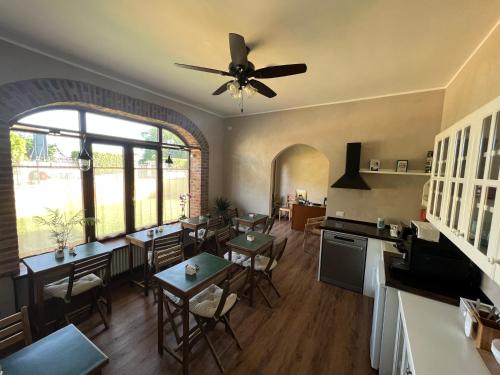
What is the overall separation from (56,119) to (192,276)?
292 centimetres

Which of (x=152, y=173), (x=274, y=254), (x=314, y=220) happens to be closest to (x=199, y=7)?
(x=274, y=254)

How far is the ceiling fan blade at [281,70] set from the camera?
1895 millimetres

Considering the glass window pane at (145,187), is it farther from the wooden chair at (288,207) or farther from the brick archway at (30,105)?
the wooden chair at (288,207)

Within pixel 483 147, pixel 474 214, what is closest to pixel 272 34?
pixel 483 147

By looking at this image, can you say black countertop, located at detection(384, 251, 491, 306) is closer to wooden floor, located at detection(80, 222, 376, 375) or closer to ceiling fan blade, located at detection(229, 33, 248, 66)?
wooden floor, located at detection(80, 222, 376, 375)

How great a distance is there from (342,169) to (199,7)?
3.44m

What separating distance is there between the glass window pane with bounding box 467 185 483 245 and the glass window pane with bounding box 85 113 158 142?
4441mm

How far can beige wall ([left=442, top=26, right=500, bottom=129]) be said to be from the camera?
1.79m

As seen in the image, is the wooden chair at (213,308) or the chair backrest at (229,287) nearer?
the chair backrest at (229,287)

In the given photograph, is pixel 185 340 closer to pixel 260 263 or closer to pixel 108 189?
pixel 260 263

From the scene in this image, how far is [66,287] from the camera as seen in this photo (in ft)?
7.82

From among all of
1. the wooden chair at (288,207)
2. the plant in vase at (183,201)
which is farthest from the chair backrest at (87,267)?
the wooden chair at (288,207)

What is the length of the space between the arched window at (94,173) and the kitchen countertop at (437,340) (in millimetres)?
4171

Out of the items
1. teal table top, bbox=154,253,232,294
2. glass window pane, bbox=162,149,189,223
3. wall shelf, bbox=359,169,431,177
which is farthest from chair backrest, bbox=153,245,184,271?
wall shelf, bbox=359,169,431,177
